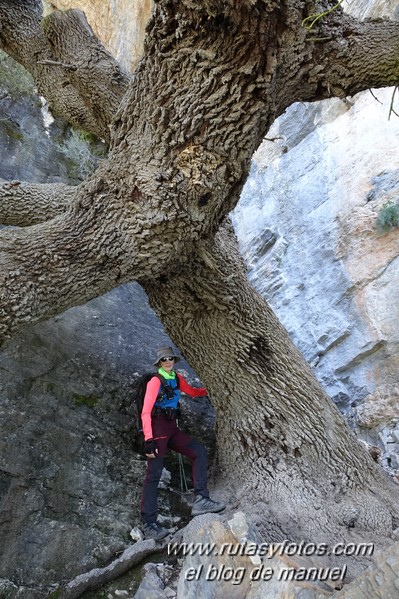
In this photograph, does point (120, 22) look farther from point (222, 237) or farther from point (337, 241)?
point (222, 237)

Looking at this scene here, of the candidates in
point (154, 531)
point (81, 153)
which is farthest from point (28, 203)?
point (81, 153)

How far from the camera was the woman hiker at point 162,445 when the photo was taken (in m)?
3.55

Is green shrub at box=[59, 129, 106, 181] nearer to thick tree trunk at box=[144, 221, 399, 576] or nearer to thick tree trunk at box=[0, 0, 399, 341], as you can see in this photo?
thick tree trunk at box=[144, 221, 399, 576]

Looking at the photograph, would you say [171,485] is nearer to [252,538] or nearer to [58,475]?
[58,475]

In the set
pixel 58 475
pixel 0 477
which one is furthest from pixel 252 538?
pixel 0 477

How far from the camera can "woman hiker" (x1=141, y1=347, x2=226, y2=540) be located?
3553mm

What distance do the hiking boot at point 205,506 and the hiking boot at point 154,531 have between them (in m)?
0.27

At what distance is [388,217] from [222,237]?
9.09 feet

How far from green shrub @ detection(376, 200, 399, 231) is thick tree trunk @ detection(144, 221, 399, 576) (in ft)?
Result: 8.78

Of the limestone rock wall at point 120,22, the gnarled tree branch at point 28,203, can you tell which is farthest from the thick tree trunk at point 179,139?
the limestone rock wall at point 120,22

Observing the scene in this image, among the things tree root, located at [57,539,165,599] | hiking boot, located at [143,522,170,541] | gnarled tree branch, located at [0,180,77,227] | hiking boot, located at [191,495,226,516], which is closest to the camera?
tree root, located at [57,539,165,599]

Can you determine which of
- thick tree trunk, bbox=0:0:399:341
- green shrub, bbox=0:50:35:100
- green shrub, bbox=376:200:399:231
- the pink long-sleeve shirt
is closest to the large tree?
thick tree trunk, bbox=0:0:399:341

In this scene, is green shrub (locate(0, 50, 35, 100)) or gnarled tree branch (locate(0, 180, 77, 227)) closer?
gnarled tree branch (locate(0, 180, 77, 227))

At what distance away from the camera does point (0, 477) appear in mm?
3514
